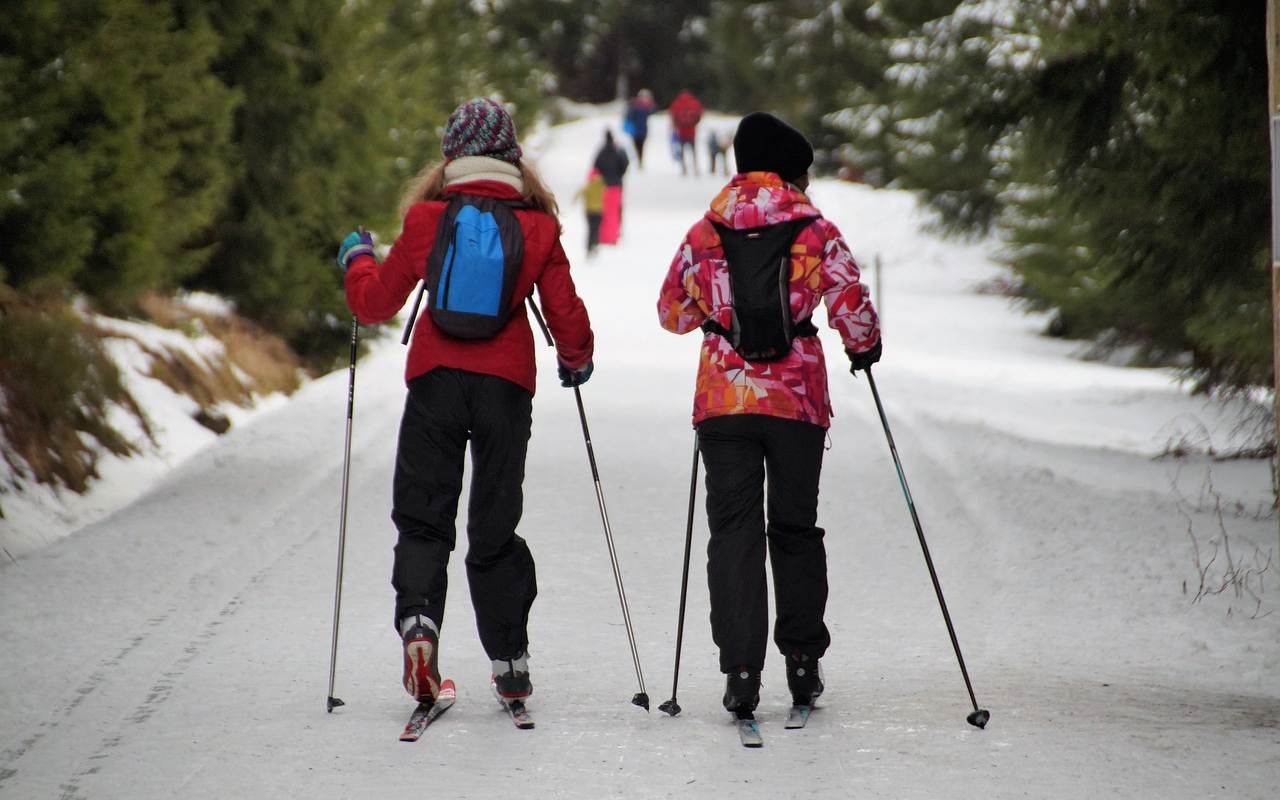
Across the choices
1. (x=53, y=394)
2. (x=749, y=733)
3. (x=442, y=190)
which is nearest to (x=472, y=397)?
(x=442, y=190)

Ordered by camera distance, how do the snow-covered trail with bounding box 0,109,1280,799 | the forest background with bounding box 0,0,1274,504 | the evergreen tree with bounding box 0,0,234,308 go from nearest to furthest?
the snow-covered trail with bounding box 0,109,1280,799
the forest background with bounding box 0,0,1274,504
the evergreen tree with bounding box 0,0,234,308

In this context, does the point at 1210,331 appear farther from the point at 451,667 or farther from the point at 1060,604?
the point at 451,667

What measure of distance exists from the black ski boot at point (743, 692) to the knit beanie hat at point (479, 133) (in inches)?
77.7

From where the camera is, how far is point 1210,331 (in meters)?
10.5

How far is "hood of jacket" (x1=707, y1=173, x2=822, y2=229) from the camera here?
5.83 metres

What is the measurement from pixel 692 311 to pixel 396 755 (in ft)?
5.98

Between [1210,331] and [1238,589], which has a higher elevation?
[1210,331]

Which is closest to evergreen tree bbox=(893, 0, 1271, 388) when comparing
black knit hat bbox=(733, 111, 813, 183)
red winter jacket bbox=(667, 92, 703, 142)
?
black knit hat bbox=(733, 111, 813, 183)

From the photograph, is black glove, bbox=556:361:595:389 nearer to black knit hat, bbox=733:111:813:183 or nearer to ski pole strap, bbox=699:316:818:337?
ski pole strap, bbox=699:316:818:337

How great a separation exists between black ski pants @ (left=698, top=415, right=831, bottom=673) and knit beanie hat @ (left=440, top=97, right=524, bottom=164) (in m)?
1.22

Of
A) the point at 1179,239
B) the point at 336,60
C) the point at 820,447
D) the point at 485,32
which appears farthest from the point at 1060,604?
the point at 485,32

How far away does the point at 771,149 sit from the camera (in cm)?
595

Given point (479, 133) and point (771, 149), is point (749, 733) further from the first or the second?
point (479, 133)

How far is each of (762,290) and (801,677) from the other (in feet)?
4.55
